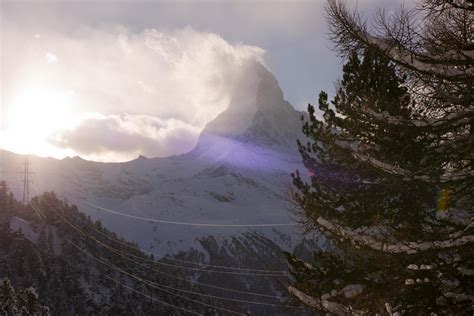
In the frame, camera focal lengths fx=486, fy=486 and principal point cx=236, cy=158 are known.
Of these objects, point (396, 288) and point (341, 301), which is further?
point (341, 301)

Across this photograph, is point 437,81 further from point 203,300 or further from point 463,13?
point 203,300

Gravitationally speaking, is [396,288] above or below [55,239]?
above

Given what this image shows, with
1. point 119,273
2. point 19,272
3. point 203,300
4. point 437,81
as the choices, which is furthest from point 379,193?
point 203,300

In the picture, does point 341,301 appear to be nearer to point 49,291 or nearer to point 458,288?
point 458,288

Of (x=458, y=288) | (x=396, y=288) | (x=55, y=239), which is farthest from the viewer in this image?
(x=55, y=239)

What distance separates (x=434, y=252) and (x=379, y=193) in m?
4.44

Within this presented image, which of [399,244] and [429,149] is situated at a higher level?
[429,149]

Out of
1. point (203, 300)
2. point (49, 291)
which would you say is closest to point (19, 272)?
point (49, 291)

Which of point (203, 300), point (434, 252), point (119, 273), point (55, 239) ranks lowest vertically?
point (203, 300)

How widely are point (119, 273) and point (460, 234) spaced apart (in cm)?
8929

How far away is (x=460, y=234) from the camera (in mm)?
5434

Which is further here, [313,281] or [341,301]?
[313,281]

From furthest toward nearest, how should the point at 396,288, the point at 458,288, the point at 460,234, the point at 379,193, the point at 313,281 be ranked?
the point at 313,281, the point at 379,193, the point at 396,288, the point at 458,288, the point at 460,234

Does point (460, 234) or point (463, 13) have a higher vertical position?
point (463, 13)
